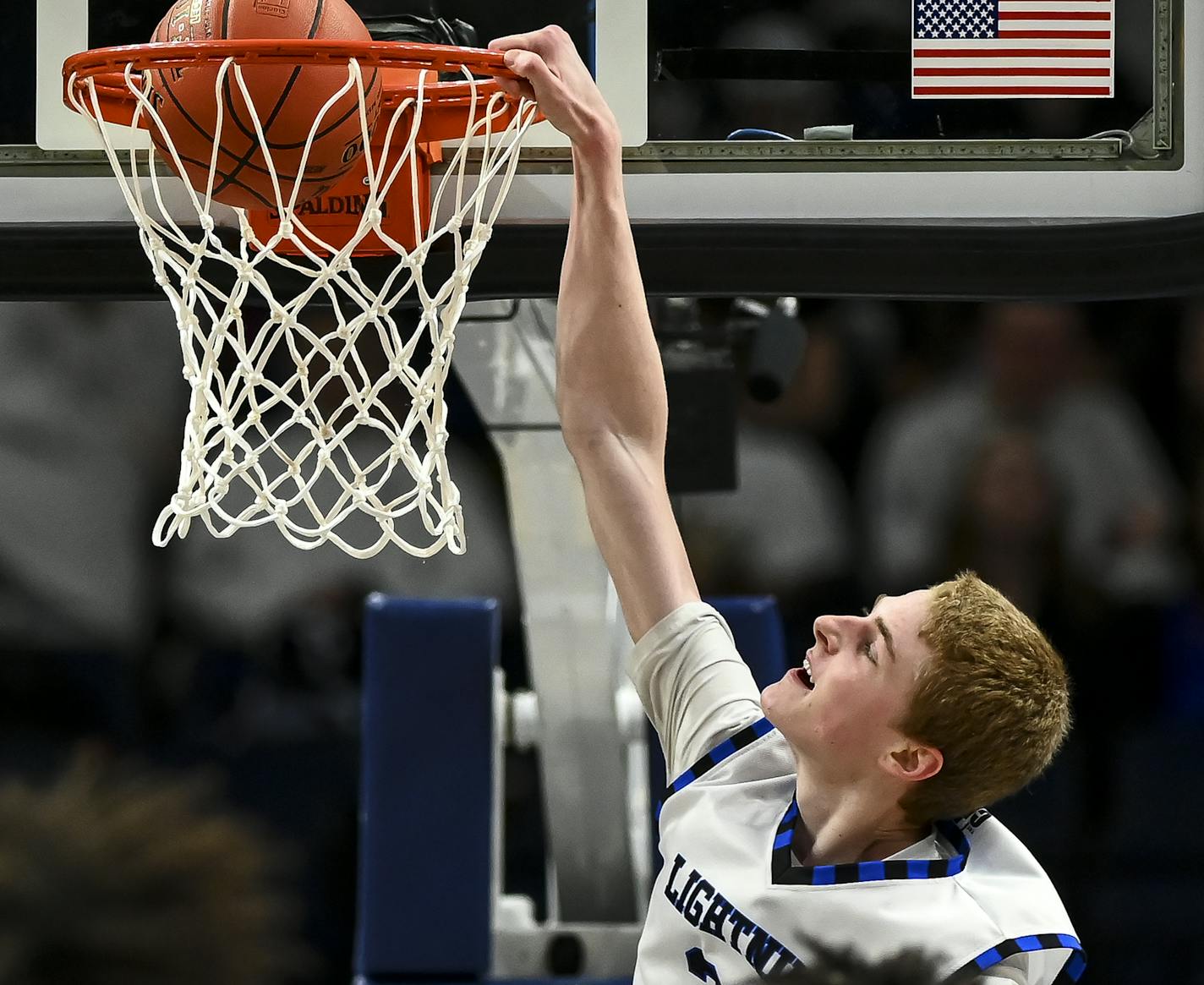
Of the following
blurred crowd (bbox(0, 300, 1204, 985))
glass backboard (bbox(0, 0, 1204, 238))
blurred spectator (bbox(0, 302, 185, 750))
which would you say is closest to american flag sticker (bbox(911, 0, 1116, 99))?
glass backboard (bbox(0, 0, 1204, 238))

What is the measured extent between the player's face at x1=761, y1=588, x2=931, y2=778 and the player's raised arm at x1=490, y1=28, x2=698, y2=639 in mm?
186

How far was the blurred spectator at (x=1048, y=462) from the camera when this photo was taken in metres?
4.41

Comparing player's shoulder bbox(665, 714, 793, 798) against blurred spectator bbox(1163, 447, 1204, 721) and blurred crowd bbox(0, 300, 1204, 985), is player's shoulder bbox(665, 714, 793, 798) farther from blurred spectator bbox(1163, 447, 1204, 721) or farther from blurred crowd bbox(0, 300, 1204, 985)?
blurred spectator bbox(1163, 447, 1204, 721)

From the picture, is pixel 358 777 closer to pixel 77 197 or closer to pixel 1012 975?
pixel 77 197

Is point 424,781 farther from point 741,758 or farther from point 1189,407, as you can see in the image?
point 1189,407

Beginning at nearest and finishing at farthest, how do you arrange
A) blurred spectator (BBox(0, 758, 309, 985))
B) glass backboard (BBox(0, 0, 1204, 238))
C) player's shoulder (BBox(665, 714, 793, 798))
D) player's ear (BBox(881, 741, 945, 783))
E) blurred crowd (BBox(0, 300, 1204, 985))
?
1. blurred spectator (BBox(0, 758, 309, 985))
2. player's ear (BBox(881, 741, 945, 783))
3. player's shoulder (BBox(665, 714, 793, 798))
4. glass backboard (BBox(0, 0, 1204, 238))
5. blurred crowd (BBox(0, 300, 1204, 985))

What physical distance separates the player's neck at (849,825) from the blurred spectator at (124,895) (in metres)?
0.81

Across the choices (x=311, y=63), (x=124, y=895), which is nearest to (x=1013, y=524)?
(x=311, y=63)

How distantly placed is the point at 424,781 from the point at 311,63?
144 centimetres

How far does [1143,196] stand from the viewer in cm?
192

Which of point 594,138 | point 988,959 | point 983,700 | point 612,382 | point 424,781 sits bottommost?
point 424,781

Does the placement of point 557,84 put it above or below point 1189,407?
above

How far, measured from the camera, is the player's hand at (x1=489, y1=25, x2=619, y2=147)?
1.59 m

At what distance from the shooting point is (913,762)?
5.01 ft
